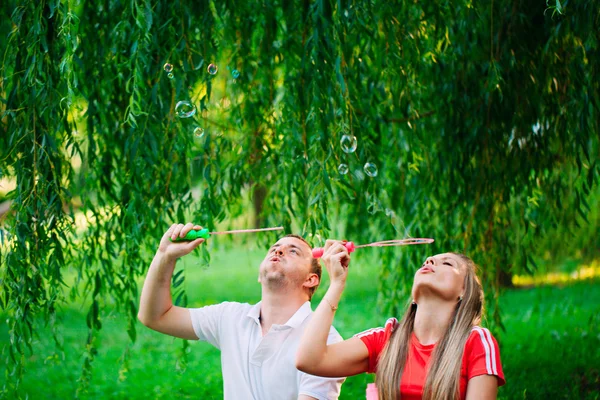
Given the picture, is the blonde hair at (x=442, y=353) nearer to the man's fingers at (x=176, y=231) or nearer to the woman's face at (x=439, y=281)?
the woman's face at (x=439, y=281)

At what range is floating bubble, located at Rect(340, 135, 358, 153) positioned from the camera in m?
3.48

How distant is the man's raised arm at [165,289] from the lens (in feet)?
9.84

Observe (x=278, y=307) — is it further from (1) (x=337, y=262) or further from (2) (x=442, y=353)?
(2) (x=442, y=353)

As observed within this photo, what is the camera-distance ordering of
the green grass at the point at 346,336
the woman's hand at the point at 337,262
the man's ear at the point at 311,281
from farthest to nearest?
the green grass at the point at 346,336 → the man's ear at the point at 311,281 → the woman's hand at the point at 337,262

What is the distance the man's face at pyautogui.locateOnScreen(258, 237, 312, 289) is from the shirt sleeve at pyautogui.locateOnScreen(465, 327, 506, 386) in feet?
2.33

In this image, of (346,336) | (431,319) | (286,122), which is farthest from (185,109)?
(346,336)

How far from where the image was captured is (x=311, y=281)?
312 cm

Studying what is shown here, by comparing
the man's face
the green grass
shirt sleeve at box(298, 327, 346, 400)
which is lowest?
the green grass

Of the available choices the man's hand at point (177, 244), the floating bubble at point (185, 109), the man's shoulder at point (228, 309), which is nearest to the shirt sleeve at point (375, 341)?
the man's shoulder at point (228, 309)

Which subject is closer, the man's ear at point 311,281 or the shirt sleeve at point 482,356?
the shirt sleeve at point 482,356

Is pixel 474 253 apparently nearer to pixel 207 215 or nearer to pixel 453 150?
pixel 453 150

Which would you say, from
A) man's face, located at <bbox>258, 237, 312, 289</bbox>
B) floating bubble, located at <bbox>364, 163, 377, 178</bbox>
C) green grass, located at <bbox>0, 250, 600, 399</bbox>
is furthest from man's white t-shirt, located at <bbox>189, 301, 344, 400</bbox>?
green grass, located at <bbox>0, 250, 600, 399</bbox>

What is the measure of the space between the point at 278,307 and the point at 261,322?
0.09m

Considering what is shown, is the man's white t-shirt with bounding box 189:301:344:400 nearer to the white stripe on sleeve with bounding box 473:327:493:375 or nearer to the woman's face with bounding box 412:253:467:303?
the woman's face with bounding box 412:253:467:303
